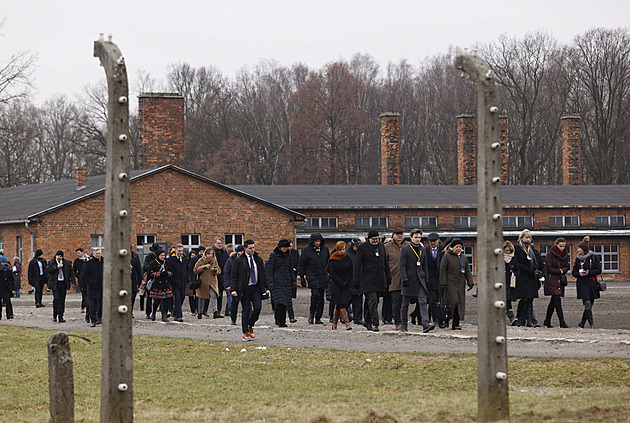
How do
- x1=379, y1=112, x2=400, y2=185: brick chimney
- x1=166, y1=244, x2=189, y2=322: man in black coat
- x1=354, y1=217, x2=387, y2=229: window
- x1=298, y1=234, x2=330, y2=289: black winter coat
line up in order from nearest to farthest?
x1=298, y1=234, x2=330, y2=289: black winter coat
x1=166, y1=244, x2=189, y2=322: man in black coat
x1=354, y1=217, x2=387, y2=229: window
x1=379, y1=112, x2=400, y2=185: brick chimney

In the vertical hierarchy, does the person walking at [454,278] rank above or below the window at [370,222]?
below

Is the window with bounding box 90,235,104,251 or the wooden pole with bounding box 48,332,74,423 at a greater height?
the window with bounding box 90,235,104,251

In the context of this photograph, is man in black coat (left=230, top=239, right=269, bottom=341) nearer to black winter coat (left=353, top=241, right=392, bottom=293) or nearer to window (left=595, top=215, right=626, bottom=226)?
black winter coat (left=353, top=241, right=392, bottom=293)

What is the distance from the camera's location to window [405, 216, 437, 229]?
159ft

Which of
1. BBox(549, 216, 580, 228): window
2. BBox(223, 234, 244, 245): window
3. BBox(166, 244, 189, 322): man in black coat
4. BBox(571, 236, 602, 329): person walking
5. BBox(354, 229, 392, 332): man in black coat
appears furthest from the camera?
BBox(549, 216, 580, 228): window

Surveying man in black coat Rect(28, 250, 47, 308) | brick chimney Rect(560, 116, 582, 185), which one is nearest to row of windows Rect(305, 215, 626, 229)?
brick chimney Rect(560, 116, 582, 185)

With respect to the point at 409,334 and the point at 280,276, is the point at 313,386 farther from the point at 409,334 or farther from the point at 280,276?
the point at 280,276

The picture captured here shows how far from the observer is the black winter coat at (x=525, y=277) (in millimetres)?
18375

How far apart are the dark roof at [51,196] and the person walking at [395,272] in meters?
21.4

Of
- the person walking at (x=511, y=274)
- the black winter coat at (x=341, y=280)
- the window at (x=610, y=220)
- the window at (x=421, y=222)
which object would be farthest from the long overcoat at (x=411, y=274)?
the window at (x=610, y=220)

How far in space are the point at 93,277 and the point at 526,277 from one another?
934 centimetres

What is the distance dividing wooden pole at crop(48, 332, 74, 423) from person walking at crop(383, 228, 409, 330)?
1046 cm

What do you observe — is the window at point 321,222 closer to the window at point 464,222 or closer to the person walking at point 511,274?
the window at point 464,222

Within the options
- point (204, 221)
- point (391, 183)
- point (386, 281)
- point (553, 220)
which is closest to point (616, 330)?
point (386, 281)
